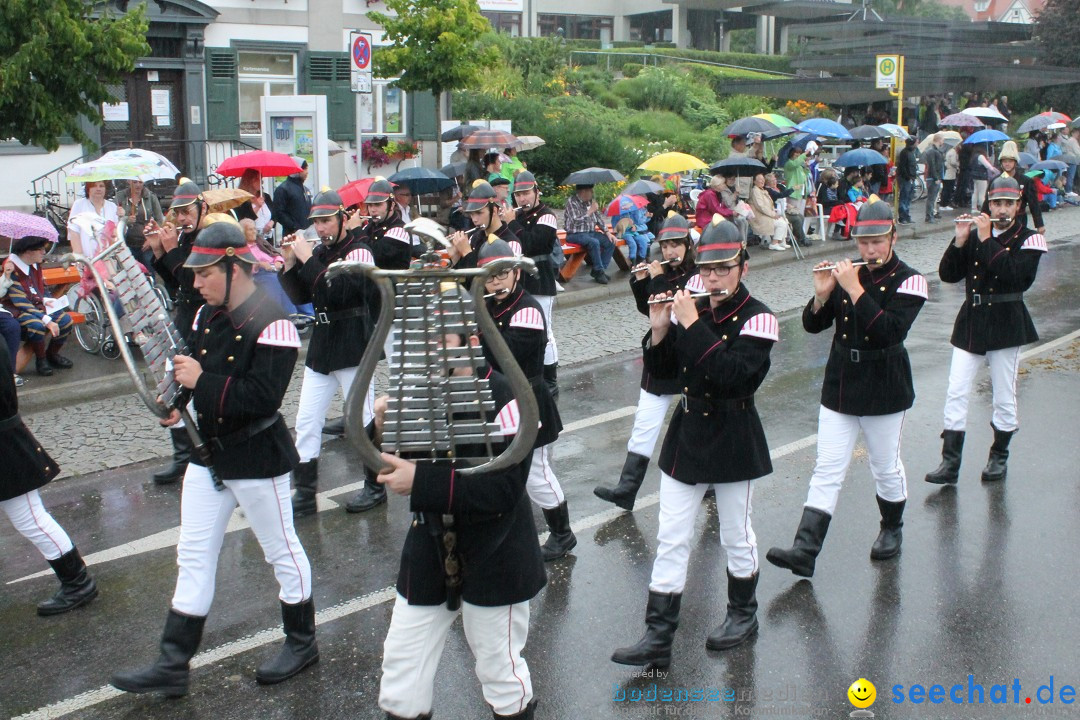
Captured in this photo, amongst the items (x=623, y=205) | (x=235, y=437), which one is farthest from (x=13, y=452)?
(x=623, y=205)

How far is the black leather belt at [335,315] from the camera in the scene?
7562 mm

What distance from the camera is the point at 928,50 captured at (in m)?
37.4

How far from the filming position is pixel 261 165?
43.6 feet

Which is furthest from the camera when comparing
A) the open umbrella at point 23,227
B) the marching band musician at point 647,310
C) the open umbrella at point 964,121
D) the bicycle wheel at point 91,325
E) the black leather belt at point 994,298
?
the open umbrella at point 964,121

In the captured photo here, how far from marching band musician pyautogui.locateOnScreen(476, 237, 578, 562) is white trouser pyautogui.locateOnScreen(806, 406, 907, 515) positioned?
148cm

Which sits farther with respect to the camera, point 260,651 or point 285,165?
point 285,165

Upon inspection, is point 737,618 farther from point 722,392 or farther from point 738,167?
point 738,167

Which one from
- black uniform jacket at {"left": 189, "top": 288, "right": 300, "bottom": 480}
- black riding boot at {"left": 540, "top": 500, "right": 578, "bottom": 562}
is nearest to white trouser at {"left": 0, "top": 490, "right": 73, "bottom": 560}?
black uniform jacket at {"left": 189, "top": 288, "right": 300, "bottom": 480}

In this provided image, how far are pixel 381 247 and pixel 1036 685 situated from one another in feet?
18.4

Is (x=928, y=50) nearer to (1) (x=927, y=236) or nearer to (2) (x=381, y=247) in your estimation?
(1) (x=927, y=236)

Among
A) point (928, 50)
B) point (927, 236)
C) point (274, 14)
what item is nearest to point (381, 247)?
point (274, 14)

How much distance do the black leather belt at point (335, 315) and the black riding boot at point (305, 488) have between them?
94 cm

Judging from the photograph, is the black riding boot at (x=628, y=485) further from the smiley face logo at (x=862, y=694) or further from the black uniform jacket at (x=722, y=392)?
the smiley face logo at (x=862, y=694)

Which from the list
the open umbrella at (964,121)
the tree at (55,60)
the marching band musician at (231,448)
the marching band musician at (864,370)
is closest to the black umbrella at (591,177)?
the tree at (55,60)
